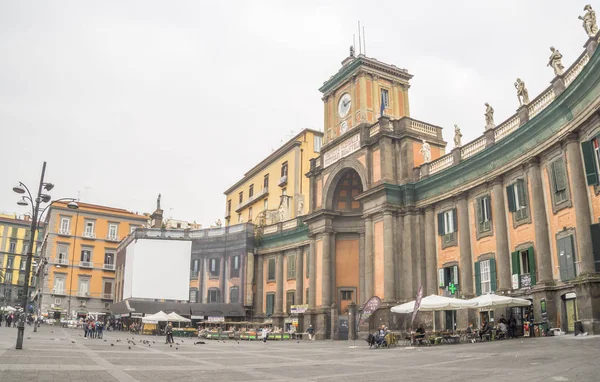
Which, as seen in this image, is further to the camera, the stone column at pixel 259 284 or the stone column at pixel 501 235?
the stone column at pixel 259 284

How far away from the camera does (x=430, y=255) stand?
3291 cm

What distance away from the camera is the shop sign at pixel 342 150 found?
1555 inches

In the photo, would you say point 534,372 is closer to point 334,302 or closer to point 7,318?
point 334,302

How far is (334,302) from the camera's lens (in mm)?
40156

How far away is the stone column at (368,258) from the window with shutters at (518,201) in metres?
10.9

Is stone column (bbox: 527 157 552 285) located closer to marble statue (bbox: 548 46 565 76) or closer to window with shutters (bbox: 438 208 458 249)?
marble statue (bbox: 548 46 565 76)

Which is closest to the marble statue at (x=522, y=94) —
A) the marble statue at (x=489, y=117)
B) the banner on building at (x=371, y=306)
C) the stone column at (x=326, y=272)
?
the marble statue at (x=489, y=117)

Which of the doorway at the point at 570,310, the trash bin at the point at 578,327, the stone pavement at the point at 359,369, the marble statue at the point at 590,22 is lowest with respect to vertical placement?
the stone pavement at the point at 359,369

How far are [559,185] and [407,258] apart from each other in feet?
41.0

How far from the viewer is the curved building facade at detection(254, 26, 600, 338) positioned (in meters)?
22.0

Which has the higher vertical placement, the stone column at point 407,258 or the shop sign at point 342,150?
the shop sign at point 342,150

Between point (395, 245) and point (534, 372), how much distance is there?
23.1 meters

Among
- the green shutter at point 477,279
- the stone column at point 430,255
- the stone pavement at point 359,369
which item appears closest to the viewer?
the stone pavement at point 359,369

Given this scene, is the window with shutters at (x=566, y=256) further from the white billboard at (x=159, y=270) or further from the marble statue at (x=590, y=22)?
the white billboard at (x=159, y=270)
